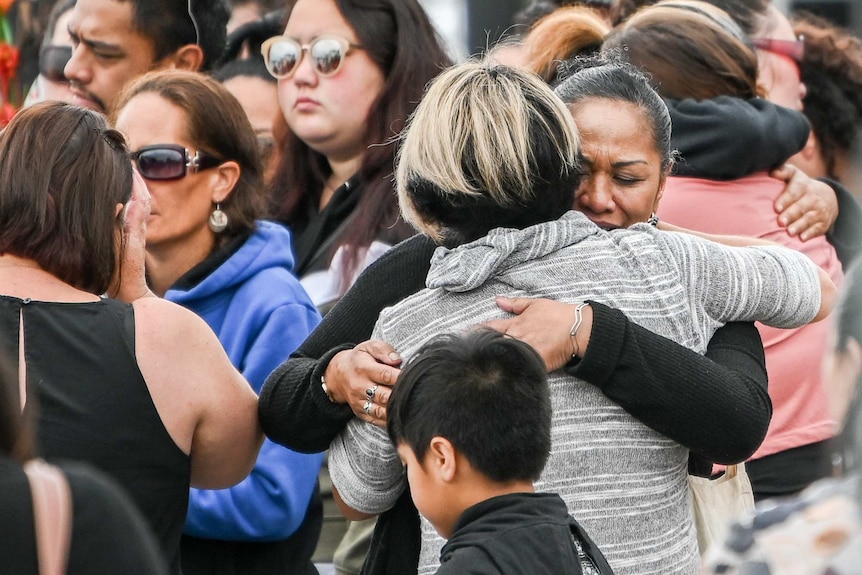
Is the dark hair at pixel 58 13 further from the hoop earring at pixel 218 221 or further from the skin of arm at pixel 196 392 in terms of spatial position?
the skin of arm at pixel 196 392

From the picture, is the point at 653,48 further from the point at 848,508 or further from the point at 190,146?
the point at 848,508

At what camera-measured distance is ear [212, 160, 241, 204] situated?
11.6 feet

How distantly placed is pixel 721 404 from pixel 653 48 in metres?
1.41

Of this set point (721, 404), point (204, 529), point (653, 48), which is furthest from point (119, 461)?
point (653, 48)

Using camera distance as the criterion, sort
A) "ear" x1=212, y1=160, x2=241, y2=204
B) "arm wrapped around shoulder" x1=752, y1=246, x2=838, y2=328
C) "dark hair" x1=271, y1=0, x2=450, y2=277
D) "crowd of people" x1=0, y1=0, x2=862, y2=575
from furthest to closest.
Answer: "dark hair" x1=271, y1=0, x2=450, y2=277, "ear" x1=212, y1=160, x2=241, y2=204, "arm wrapped around shoulder" x1=752, y1=246, x2=838, y2=328, "crowd of people" x1=0, y1=0, x2=862, y2=575

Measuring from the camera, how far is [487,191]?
2365mm

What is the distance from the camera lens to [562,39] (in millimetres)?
4031

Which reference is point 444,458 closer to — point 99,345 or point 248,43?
point 99,345

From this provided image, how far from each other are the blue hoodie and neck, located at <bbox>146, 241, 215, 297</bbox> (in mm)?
112

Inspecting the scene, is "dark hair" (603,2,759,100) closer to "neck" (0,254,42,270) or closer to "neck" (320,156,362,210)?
"neck" (320,156,362,210)

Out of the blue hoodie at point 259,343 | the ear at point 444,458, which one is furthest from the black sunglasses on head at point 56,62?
the ear at point 444,458

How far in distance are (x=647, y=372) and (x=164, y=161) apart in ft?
5.29

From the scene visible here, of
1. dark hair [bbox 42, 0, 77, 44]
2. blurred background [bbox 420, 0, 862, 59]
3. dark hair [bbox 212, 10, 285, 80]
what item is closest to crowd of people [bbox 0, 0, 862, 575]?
dark hair [bbox 212, 10, 285, 80]

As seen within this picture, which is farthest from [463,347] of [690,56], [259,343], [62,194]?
[690,56]
